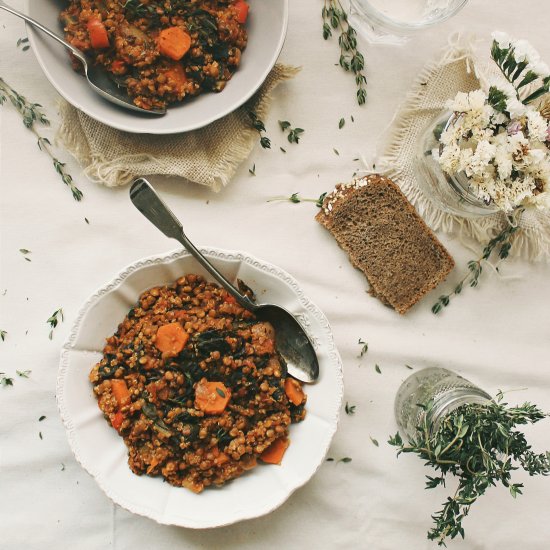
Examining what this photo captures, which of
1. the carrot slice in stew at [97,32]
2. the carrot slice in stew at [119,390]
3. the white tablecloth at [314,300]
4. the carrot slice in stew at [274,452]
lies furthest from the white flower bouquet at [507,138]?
the carrot slice in stew at [119,390]

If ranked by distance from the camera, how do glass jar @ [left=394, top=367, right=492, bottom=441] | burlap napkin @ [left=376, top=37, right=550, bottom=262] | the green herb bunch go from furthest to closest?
1. burlap napkin @ [left=376, top=37, right=550, bottom=262]
2. glass jar @ [left=394, top=367, right=492, bottom=441]
3. the green herb bunch

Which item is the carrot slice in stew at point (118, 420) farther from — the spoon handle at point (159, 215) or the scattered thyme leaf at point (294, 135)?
the scattered thyme leaf at point (294, 135)

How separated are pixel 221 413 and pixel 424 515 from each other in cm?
115

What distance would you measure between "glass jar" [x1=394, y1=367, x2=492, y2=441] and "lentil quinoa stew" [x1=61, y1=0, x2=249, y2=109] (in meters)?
1.59

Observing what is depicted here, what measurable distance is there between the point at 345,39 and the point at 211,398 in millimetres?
1727

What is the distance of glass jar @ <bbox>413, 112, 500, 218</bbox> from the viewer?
2568 mm

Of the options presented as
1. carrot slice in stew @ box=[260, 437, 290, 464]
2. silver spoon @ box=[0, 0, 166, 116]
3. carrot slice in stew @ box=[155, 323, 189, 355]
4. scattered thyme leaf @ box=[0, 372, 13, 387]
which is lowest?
scattered thyme leaf @ box=[0, 372, 13, 387]

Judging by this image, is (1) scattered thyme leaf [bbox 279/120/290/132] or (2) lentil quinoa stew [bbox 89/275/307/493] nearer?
(2) lentil quinoa stew [bbox 89/275/307/493]

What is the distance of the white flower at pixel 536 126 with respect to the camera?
2113 millimetres

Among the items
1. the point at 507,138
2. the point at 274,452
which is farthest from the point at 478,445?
the point at 507,138

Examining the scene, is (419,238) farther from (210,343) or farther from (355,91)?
(210,343)

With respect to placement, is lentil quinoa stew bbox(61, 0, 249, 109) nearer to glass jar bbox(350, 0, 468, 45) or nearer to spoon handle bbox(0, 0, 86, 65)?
spoon handle bbox(0, 0, 86, 65)

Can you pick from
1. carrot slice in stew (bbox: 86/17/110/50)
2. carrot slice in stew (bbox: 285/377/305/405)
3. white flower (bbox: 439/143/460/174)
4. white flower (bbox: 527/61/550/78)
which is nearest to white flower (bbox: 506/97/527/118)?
white flower (bbox: 527/61/550/78)

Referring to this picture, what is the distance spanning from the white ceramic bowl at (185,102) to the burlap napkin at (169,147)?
0.46 feet
